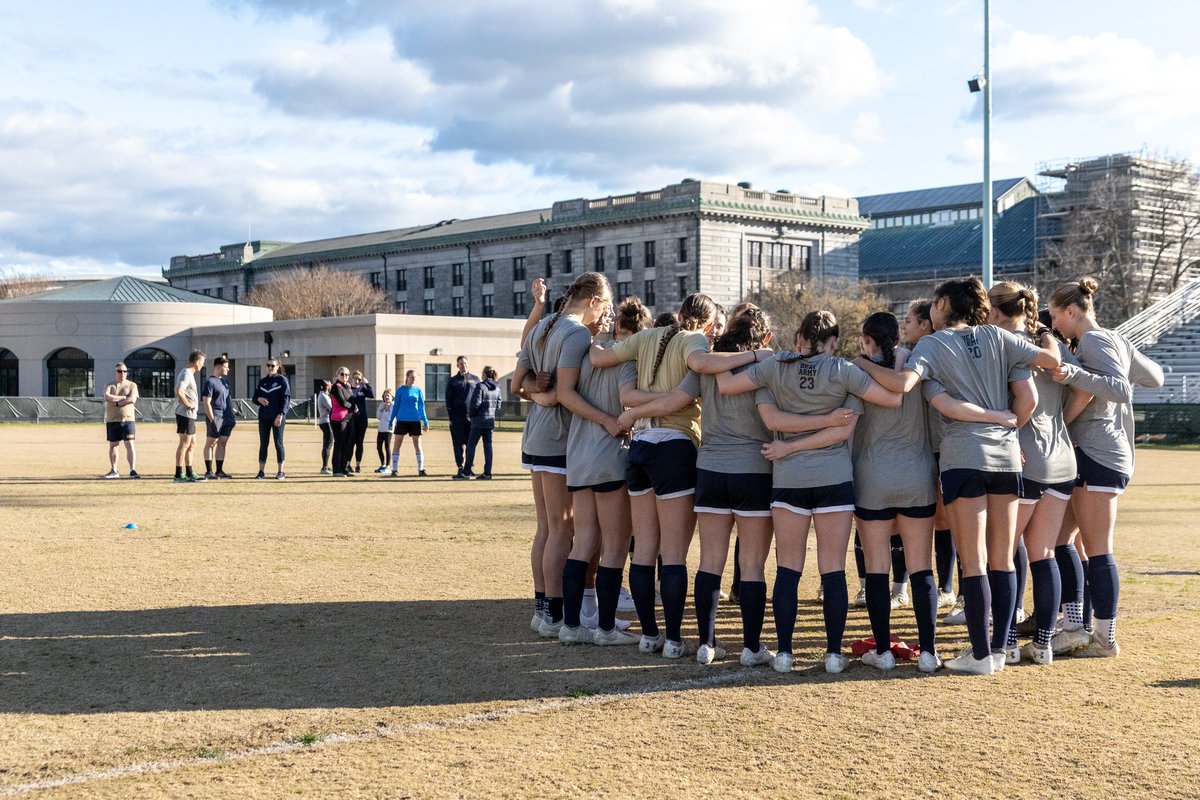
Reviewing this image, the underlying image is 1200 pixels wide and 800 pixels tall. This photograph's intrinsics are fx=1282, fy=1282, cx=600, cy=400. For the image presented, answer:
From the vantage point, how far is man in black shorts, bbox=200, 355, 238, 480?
20.2m

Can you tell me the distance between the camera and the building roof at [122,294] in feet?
274

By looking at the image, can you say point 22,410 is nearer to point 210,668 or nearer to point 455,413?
point 455,413

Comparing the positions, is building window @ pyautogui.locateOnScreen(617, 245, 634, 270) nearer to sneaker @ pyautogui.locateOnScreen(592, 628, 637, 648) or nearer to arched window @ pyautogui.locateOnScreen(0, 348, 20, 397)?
arched window @ pyautogui.locateOnScreen(0, 348, 20, 397)

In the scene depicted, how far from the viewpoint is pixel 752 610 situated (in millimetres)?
7316

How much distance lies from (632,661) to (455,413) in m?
14.5

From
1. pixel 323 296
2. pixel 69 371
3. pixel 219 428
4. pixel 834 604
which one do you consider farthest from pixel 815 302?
pixel 834 604

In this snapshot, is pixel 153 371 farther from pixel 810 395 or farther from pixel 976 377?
pixel 976 377

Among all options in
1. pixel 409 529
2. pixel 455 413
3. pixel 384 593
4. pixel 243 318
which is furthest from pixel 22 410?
pixel 384 593

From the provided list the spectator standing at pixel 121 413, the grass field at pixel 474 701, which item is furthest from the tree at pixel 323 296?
the grass field at pixel 474 701

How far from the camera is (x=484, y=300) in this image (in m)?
104

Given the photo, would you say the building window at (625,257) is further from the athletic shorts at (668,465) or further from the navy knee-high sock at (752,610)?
the navy knee-high sock at (752,610)

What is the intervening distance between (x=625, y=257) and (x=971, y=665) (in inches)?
3449

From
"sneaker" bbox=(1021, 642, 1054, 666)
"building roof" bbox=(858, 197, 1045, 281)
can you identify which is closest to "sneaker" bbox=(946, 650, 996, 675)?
"sneaker" bbox=(1021, 642, 1054, 666)

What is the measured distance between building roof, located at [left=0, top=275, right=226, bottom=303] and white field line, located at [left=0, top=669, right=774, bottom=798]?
82529 mm
